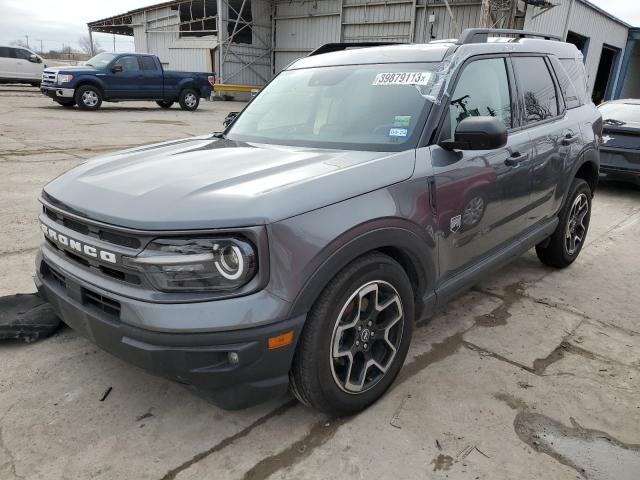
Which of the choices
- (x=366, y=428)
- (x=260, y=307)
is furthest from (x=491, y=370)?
(x=260, y=307)

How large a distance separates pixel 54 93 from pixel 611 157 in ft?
50.6

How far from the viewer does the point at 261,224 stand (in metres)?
1.93

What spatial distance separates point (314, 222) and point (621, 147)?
7295 millimetres

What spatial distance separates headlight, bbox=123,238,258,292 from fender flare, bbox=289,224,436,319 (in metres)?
0.25

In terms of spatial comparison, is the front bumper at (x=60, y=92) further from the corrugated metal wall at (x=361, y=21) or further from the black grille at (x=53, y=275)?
the black grille at (x=53, y=275)

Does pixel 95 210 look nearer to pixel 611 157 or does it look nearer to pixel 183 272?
pixel 183 272

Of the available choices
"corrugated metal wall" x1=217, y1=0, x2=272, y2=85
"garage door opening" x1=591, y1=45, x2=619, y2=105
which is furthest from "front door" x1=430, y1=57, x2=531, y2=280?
"garage door opening" x1=591, y1=45, x2=619, y2=105

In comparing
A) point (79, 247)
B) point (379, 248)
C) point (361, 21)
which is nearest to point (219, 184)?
point (79, 247)

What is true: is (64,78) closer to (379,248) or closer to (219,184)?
(219,184)

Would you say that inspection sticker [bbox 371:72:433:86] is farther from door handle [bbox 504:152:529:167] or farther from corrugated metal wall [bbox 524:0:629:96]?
corrugated metal wall [bbox 524:0:629:96]

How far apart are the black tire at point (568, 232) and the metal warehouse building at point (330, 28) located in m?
13.1

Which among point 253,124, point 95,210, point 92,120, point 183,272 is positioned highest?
point 253,124

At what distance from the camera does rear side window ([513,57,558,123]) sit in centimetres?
353

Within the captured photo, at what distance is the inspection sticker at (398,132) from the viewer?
271 cm
